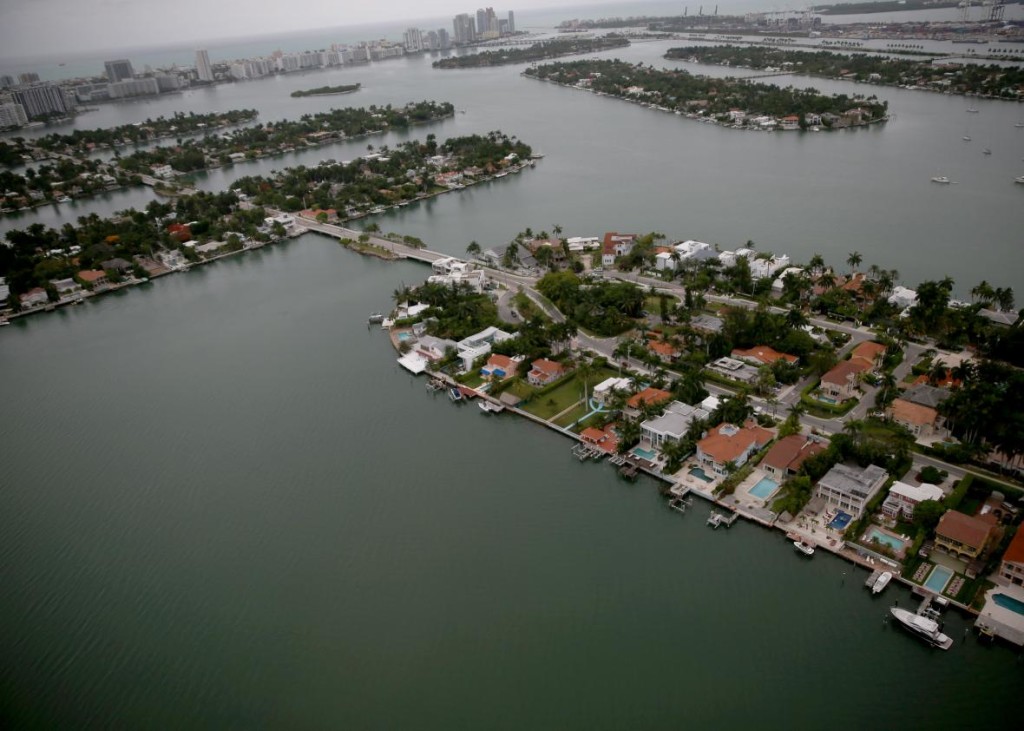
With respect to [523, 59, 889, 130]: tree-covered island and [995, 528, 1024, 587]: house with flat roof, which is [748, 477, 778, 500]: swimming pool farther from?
[523, 59, 889, 130]: tree-covered island

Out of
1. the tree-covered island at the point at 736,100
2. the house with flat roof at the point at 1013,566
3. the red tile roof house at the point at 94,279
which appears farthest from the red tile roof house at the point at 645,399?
the tree-covered island at the point at 736,100

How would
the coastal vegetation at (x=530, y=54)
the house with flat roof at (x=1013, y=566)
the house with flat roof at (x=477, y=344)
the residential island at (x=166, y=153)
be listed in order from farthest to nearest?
the coastal vegetation at (x=530, y=54)
the residential island at (x=166, y=153)
the house with flat roof at (x=477, y=344)
the house with flat roof at (x=1013, y=566)

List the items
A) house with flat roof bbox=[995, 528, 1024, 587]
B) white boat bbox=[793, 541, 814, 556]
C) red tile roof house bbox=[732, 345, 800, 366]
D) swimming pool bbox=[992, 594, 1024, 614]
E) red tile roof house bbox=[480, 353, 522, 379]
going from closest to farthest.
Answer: swimming pool bbox=[992, 594, 1024, 614], house with flat roof bbox=[995, 528, 1024, 587], white boat bbox=[793, 541, 814, 556], red tile roof house bbox=[732, 345, 800, 366], red tile roof house bbox=[480, 353, 522, 379]

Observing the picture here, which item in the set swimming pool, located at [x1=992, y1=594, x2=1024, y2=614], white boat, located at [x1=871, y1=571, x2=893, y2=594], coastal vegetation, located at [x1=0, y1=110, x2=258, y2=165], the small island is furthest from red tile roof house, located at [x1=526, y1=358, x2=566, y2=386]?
the small island

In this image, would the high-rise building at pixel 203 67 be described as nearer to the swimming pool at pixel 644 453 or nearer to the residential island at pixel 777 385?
the residential island at pixel 777 385

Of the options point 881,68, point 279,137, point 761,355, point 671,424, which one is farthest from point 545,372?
point 881,68

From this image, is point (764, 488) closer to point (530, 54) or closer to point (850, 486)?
point (850, 486)
